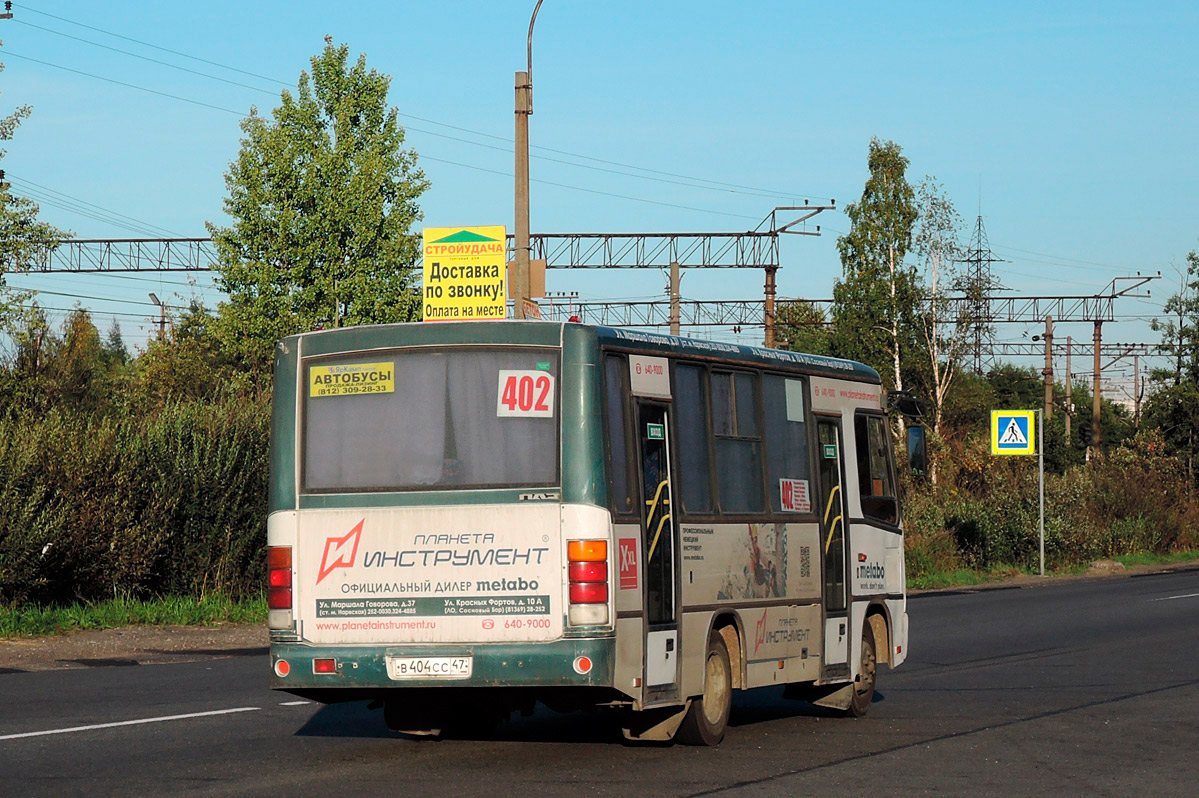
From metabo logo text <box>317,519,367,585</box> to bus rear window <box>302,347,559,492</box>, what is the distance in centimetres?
29

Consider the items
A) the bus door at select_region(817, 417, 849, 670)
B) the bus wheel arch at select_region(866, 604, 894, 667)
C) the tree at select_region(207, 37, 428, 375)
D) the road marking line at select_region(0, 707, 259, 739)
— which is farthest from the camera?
the tree at select_region(207, 37, 428, 375)

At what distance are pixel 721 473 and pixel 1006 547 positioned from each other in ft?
98.3

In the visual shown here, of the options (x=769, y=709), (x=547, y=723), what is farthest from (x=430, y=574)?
(x=769, y=709)

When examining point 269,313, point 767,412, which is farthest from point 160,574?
point 767,412

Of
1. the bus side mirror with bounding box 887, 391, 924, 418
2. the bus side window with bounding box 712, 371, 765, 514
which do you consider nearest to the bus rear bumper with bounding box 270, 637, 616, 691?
the bus side window with bounding box 712, 371, 765, 514

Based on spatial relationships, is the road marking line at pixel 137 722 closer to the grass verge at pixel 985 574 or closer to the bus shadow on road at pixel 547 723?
the bus shadow on road at pixel 547 723

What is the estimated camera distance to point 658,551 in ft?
35.6

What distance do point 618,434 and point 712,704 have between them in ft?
7.06

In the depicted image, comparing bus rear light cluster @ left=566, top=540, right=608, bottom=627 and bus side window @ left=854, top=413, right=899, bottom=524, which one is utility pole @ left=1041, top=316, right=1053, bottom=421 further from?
bus rear light cluster @ left=566, top=540, right=608, bottom=627

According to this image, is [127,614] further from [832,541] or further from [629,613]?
[629,613]

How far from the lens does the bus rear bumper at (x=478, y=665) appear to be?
33.3 feet

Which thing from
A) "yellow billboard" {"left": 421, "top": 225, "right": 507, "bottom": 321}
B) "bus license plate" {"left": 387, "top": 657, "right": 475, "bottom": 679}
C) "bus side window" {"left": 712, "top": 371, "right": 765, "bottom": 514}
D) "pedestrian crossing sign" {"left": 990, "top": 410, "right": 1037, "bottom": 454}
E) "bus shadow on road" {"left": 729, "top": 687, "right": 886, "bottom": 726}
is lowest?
"bus shadow on road" {"left": 729, "top": 687, "right": 886, "bottom": 726}

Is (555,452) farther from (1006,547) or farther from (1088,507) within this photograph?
(1088,507)

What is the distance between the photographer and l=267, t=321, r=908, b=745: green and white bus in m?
10.3
